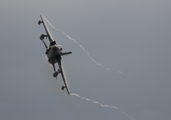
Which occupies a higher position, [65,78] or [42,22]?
[42,22]

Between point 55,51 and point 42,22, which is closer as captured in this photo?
point 55,51

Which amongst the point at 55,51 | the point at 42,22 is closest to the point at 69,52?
the point at 55,51

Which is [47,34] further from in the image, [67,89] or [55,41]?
[67,89]

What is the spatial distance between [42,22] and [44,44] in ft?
36.6

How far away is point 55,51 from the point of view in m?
163

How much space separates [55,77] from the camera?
168 m

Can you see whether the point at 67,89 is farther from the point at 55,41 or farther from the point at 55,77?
the point at 55,41

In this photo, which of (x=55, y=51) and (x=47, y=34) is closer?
(x=55, y=51)

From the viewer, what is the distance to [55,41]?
167 metres

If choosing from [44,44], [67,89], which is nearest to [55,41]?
[44,44]

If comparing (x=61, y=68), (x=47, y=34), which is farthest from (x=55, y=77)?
(x=47, y=34)

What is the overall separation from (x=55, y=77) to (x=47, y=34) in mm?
16374

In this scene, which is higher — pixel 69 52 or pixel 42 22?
pixel 42 22

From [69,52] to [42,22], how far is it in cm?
1908
